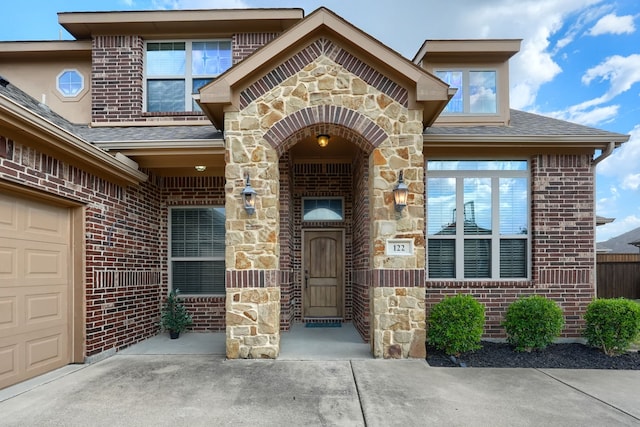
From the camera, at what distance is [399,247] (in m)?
5.34

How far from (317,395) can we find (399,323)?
5.77 feet

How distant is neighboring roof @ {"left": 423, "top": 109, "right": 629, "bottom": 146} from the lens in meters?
6.20

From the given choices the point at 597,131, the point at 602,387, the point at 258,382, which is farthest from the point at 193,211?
the point at 597,131

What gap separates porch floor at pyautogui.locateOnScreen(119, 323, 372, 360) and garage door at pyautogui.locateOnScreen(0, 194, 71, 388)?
4.06 ft

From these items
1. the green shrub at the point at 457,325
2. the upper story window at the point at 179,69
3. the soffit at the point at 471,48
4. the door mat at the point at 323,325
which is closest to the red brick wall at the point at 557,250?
the green shrub at the point at 457,325

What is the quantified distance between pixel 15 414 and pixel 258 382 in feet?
7.56

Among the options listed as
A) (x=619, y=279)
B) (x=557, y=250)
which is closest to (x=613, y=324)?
(x=557, y=250)

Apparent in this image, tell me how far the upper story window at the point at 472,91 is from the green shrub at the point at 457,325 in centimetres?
387

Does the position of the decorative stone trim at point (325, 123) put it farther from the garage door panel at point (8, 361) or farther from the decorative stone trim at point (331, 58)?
the garage door panel at point (8, 361)

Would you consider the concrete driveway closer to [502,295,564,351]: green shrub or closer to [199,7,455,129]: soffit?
[502,295,564,351]: green shrub

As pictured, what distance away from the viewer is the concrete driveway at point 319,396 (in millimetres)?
3480

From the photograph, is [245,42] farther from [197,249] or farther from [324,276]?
[324,276]

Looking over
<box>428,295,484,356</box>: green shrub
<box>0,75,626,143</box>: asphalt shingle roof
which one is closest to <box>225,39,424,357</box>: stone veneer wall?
<box>428,295,484,356</box>: green shrub

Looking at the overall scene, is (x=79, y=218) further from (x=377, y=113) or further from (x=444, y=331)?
(x=444, y=331)
